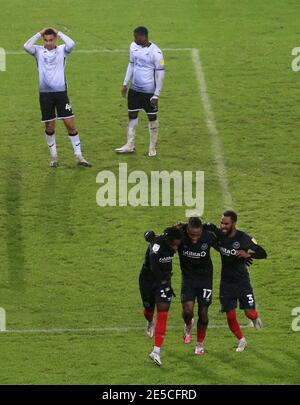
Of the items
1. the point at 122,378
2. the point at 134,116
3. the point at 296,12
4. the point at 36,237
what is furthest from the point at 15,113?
the point at 122,378

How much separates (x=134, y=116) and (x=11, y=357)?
7.85 metres

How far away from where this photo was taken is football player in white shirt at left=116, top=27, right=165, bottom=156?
2680 centimetres

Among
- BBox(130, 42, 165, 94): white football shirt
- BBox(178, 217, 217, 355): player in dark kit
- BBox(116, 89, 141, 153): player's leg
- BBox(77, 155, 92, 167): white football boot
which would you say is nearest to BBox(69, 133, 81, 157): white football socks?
BBox(77, 155, 92, 167): white football boot

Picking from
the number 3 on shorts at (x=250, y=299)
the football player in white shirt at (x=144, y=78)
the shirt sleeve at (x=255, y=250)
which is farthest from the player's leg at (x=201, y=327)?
the football player in white shirt at (x=144, y=78)

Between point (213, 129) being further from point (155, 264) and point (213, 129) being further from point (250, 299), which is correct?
point (155, 264)

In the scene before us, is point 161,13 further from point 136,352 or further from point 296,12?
point 136,352

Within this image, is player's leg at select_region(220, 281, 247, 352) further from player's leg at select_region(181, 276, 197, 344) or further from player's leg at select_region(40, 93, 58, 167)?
player's leg at select_region(40, 93, 58, 167)

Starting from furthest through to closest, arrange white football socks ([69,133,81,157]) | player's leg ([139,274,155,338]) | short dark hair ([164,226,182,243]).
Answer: white football socks ([69,133,81,157])
player's leg ([139,274,155,338])
short dark hair ([164,226,182,243])

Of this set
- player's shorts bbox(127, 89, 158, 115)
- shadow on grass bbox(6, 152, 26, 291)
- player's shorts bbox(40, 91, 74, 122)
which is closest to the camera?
shadow on grass bbox(6, 152, 26, 291)

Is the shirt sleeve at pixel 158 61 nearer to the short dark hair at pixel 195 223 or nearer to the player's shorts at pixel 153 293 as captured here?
the player's shorts at pixel 153 293

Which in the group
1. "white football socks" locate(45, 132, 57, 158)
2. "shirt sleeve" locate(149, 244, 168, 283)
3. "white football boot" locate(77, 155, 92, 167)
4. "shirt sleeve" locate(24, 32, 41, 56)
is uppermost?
"shirt sleeve" locate(24, 32, 41, 56)

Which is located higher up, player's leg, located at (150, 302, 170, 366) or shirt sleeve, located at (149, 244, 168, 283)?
shirt sleeve, located at (149, 244, 168, 283)

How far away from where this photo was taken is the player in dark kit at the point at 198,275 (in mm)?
20594

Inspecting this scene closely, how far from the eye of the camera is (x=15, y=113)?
30062 millimetres
